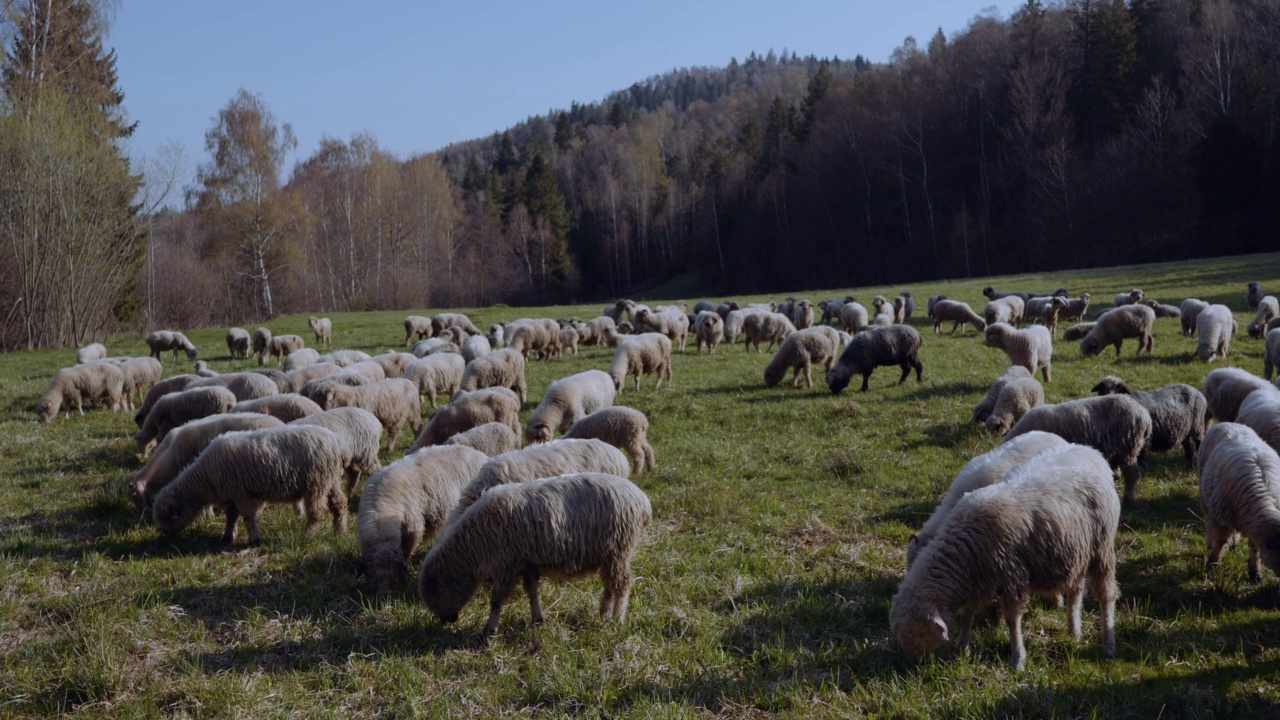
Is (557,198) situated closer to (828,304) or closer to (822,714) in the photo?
(828,304)

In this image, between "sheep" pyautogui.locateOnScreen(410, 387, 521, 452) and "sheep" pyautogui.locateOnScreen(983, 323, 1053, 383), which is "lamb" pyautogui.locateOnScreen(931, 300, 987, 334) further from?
"sheep" pyautogui.locateOnScreen(410, 387, 521, 452)

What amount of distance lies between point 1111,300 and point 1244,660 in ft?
81.5

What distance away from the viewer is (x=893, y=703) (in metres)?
4.45

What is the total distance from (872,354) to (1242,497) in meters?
9.03

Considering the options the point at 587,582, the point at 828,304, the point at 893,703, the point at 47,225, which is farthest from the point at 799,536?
the point at 47,225

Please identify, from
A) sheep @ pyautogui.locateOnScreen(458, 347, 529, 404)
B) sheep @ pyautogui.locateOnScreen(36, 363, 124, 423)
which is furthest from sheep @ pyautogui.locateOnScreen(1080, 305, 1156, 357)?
sheep @ pyautogui.locateOnScreen(36, 363, 124, 423)

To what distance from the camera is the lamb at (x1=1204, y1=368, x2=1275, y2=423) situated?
8898 millimetres

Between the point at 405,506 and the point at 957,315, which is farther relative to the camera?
the point at 957,315

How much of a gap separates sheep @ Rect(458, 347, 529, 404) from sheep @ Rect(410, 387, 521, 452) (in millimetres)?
3323

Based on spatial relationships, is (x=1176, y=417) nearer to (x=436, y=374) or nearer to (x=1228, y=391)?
(x=1228, y=391)

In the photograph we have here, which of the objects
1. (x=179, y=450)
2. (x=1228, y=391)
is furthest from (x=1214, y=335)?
(x=179, y=450)

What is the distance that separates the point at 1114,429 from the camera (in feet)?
26.0

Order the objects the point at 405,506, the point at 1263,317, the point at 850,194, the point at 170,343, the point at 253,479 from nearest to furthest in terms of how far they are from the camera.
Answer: the point at 405,506 → the point at 253,479 → the point at 1263,317 → the point at 170,343 → the point at 850,194

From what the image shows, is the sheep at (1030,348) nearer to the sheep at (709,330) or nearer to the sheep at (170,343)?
the sheep at (709,330)
